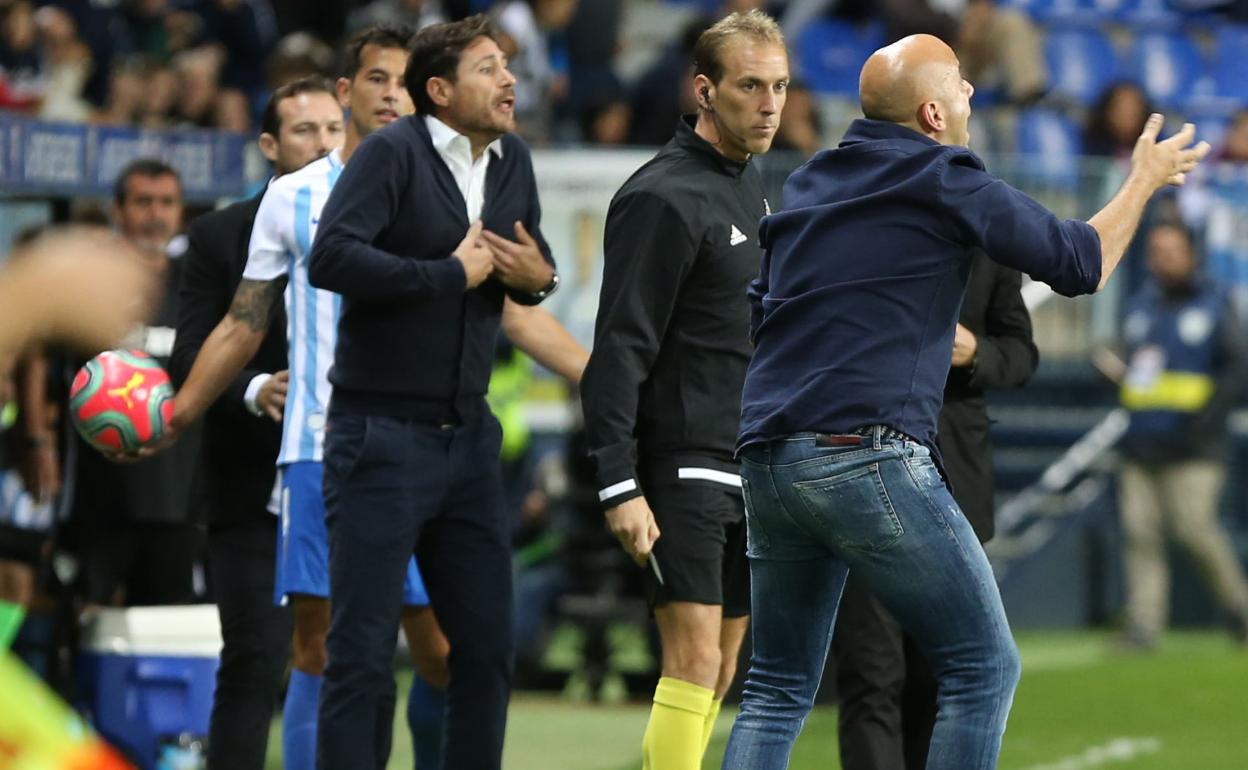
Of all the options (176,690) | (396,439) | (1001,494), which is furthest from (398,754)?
(1001,494)

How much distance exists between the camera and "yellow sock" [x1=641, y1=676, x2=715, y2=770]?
6.32 m

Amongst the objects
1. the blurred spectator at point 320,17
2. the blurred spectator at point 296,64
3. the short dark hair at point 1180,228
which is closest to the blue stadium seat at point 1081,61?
the short dark hair at point 1180,228

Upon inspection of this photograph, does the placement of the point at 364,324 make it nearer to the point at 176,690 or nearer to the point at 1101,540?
the point at 176,690

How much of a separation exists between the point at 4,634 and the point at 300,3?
13.9 meters

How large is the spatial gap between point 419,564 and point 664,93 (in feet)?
34.6

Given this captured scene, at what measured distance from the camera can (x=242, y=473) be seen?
7.10m

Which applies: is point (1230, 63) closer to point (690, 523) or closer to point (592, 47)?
point (592, 47)

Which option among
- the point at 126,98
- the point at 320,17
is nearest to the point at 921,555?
the point at 126,98

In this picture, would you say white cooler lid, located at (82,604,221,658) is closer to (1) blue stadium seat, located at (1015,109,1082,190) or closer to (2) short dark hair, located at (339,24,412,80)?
(2) short dark hair, located at (339,24,412,80)

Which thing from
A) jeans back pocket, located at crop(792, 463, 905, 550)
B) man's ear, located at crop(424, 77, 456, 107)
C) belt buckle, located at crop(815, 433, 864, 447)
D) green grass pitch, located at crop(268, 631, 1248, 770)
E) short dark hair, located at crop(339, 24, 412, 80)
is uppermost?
short dark hair, located at crop(339, 24, 412, 80)

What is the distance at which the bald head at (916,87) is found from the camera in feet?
18.1

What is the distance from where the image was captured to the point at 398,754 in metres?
9.78

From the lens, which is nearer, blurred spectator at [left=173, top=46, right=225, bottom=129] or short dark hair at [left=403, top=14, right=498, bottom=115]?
short dark hair at [left=403, top=14, right=498, bottom=115]

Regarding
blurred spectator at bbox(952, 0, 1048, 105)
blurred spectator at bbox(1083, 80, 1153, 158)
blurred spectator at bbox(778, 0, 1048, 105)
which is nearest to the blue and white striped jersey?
blurred spectator at bbox(778, 0, 1048, 105)
